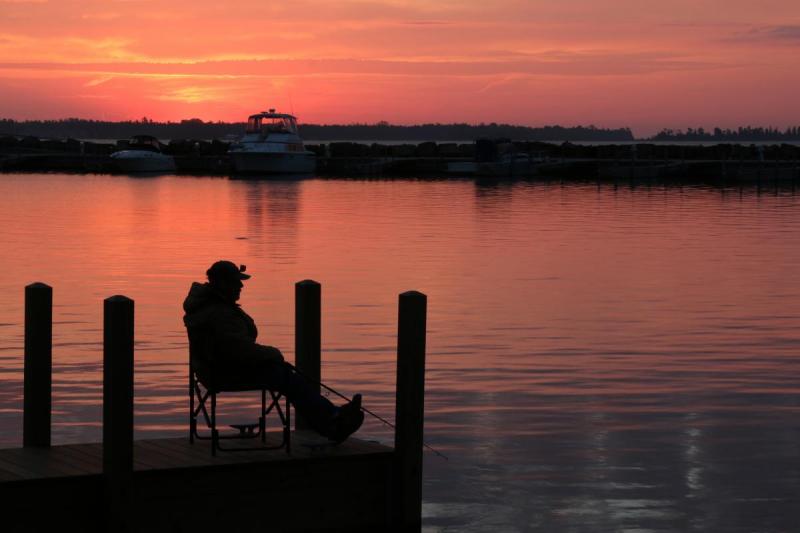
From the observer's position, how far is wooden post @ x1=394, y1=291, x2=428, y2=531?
9.19 metres

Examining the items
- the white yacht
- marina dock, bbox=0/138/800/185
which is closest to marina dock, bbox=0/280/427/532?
the white yacht

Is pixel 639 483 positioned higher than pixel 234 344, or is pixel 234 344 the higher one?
pixel 234 344

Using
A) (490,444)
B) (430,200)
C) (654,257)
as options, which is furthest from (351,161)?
(490,444)

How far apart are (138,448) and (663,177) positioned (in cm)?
9162

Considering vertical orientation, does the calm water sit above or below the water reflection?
below

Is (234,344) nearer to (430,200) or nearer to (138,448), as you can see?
(138,448)

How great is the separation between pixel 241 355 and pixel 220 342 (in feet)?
0.51

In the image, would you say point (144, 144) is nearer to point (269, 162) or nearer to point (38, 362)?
point (269, 162)

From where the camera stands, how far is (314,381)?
32.6 ft

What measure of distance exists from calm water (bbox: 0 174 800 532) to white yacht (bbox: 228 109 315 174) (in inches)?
1478

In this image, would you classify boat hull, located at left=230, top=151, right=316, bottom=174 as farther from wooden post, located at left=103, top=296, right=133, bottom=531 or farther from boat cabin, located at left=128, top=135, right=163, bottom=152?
wooden post, located at left=103, top=296, right=133, bottom=531

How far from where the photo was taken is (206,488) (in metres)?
8.99

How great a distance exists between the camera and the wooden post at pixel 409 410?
30.1 feet

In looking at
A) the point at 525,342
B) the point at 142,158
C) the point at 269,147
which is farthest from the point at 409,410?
the point at 142,158
